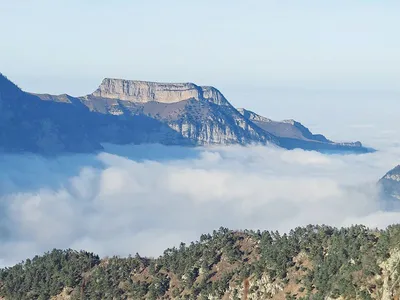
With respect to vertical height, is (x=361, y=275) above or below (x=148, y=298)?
above

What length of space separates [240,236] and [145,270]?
21.8m

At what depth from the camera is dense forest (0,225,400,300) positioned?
361 feet

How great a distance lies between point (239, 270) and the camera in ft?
453

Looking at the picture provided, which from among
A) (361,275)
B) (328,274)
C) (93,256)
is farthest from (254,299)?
(93,256)

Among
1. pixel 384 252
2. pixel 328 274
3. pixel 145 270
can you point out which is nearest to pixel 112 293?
pixel 145 270

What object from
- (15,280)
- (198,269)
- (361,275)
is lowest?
(15,280)

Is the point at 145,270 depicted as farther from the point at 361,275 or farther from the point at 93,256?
the point at 361,275

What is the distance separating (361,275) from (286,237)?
36.8m

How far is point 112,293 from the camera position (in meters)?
148

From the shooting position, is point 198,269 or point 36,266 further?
point 36,266

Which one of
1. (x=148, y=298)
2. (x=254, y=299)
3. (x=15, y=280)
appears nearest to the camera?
(x=254, y=299)

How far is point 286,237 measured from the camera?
474 ft

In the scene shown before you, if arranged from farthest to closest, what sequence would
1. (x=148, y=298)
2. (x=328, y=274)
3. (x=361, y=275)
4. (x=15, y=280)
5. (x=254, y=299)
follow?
(x=15, y=280)
(x=148, y=298)
(x=254, y=299)
(x=328, y=274)
(x=361, y=275)

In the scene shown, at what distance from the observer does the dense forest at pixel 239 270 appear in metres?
110
